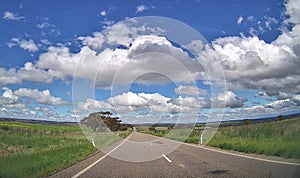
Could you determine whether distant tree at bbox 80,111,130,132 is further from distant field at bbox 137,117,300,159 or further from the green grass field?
the green grass field

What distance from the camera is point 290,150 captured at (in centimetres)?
1290

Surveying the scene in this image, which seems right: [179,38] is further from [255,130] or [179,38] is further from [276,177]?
[255,130]

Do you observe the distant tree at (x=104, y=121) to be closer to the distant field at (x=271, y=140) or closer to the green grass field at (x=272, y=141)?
the distant field at (x=271, y=140)

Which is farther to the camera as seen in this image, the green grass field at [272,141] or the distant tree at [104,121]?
the distant tree at [104,121]

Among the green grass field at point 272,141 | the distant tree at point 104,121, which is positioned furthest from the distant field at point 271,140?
the distant tree at point 104,121

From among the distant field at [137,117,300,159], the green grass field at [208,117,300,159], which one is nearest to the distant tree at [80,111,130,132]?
the distant field at [137,117,300,159]

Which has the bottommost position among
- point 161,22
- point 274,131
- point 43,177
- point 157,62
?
point 43,177

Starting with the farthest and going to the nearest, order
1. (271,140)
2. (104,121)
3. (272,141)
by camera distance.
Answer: (104,121) < (271,140) < (272,141)

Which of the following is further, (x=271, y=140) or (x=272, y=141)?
(x=271, y=140)

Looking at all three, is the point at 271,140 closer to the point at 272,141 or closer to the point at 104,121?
the point at 272,141

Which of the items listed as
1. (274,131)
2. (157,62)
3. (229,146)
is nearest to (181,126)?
(157,62)

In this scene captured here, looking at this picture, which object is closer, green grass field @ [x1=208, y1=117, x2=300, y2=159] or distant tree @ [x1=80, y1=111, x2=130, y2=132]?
green grass field @ [x1=208, y1=117, x2=300, y2=159]

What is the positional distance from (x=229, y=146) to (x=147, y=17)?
12109 millimetres

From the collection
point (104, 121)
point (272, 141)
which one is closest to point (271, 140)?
point (272, 141)
